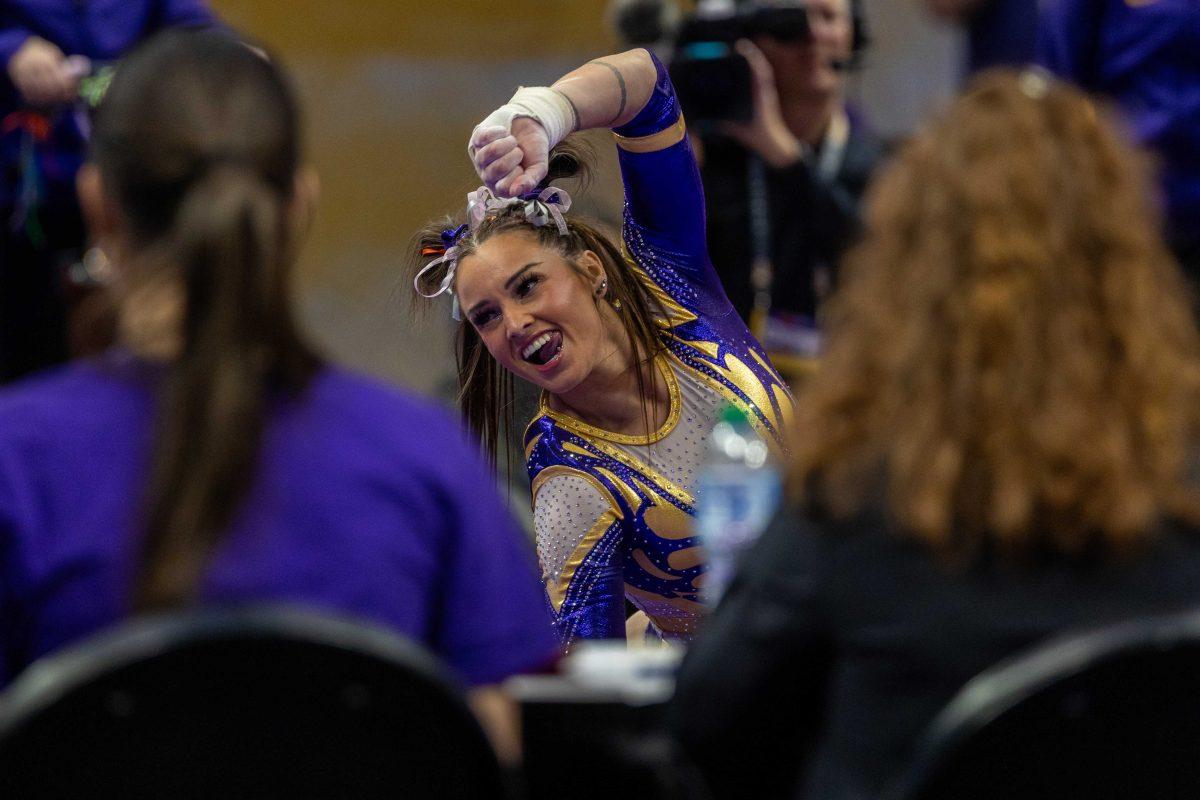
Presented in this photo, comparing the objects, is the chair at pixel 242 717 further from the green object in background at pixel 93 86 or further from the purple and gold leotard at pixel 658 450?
the green object in background at pixel 93 86

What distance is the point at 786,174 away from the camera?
3584mm

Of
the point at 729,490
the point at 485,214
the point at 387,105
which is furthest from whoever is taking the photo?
the point at 387,105

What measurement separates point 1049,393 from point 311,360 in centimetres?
60

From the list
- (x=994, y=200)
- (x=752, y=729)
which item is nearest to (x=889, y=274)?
(x=994, y=200)

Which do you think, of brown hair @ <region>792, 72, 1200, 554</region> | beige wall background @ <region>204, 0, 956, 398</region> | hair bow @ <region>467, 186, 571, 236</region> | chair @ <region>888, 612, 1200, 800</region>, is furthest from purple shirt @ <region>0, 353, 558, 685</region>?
beige wall background @ <region>204, 0, 956, 398</region>

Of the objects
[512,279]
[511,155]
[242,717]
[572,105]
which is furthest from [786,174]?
[242,717]

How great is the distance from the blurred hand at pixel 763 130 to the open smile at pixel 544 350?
3.74 ft

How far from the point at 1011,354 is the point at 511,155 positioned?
1.03m

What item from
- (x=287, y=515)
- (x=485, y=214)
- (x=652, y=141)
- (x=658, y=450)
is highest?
(x=287, y=515)

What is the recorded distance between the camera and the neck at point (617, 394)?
8.94 ft

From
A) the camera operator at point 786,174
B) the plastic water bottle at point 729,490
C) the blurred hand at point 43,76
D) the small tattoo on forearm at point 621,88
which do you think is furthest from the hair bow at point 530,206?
the camera operator at point 786,174

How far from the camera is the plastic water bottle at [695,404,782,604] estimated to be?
2.08 metres

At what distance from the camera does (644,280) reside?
9.02ft

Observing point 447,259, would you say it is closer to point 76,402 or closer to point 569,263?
point 569,263
